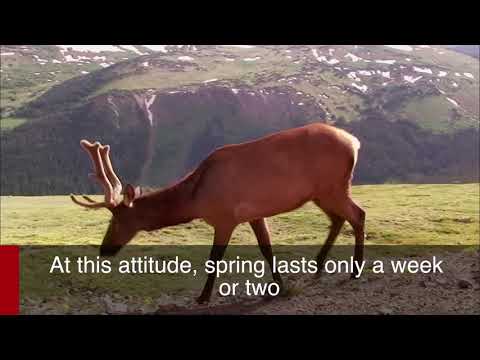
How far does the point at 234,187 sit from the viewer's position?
11039mm

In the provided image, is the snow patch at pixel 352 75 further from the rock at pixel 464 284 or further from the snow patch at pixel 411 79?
the rock at pixel 464 284

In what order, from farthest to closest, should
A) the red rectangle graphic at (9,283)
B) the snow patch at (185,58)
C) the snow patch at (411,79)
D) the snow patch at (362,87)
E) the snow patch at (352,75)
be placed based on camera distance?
the snow patch at (411,79), the snow patch at (362,87), the snow patch at (352,75), the snow patch at (185,58), the red rectangle graphic at (9,283)

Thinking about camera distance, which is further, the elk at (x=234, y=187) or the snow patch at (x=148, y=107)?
the snow patch at (x=148, y=107)

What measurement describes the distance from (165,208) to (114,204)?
3.53 feet

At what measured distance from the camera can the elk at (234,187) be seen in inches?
433

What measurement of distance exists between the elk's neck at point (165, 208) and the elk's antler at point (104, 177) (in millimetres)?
510

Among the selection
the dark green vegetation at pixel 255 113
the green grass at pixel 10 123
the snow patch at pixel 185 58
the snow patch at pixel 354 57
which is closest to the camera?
the dark green vegetation at pixel 255 113

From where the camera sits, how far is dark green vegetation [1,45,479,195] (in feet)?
367

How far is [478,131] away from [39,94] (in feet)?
420

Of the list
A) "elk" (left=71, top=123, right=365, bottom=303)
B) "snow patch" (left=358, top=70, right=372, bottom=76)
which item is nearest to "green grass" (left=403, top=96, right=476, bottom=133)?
"snow patch" (left=358, top=70, right=372, bottom=76)

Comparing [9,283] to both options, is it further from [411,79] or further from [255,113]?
[411,79]

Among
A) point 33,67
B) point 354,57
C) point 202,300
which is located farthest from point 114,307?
point 33,67

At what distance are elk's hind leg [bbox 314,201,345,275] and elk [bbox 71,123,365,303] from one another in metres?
0.93

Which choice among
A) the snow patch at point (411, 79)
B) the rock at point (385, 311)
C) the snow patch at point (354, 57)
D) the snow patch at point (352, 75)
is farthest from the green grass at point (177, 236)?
the snow patch at point (411, 79)
